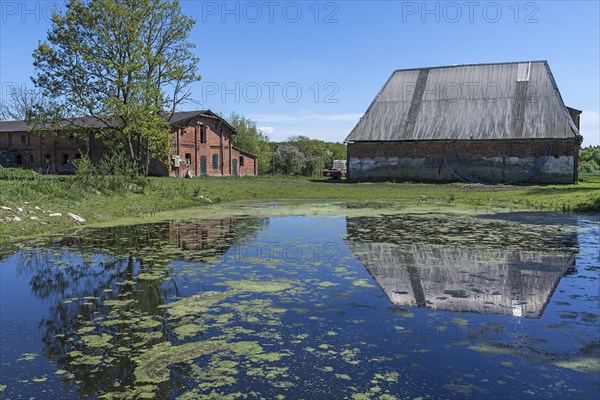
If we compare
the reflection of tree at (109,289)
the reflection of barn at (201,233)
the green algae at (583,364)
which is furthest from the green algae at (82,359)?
the reflection of barn at (201,233)

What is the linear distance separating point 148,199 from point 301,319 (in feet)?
50.5

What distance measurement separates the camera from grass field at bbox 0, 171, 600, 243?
13.2m

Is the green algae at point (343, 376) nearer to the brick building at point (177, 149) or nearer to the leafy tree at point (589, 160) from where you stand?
the brick building at point (177, 149)

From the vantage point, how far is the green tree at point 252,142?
70250 millimetres

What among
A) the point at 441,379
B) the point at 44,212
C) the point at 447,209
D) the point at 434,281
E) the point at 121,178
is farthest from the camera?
the point at 121,178

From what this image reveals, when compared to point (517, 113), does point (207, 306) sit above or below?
below

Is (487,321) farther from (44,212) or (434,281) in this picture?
(44,212)

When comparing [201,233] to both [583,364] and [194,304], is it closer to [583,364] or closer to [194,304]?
[194,304]

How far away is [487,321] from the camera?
5.44m

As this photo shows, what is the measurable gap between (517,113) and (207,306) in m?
34.3

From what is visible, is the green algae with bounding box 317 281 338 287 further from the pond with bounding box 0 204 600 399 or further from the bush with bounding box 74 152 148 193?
the bush with bounding box 74 152 148 193

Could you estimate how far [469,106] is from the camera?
37.1 metres

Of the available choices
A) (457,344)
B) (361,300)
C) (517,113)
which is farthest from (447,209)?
(517,113)

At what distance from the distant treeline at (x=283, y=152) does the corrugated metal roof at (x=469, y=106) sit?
63.7 ft
